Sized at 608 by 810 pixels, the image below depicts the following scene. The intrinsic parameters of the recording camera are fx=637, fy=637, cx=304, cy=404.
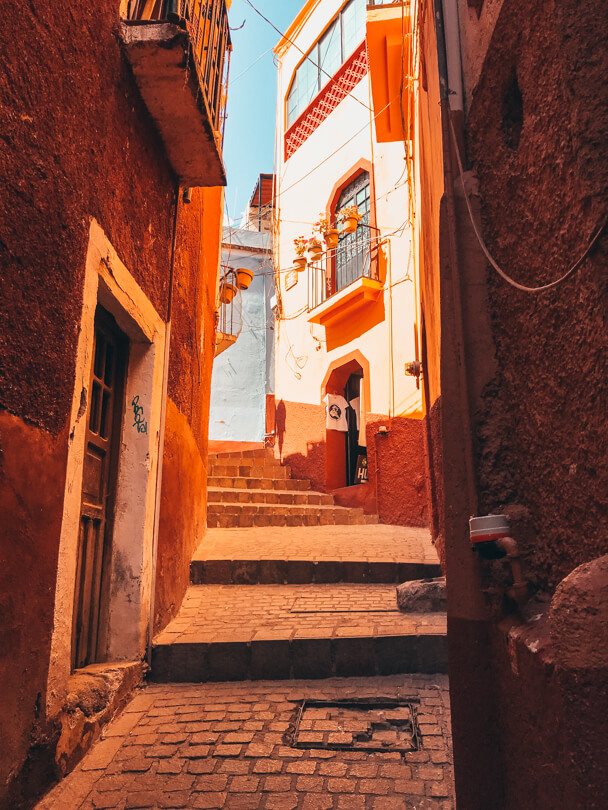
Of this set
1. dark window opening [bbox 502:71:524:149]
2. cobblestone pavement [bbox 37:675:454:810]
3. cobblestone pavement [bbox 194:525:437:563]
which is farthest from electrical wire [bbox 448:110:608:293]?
cobblestone pavement [bbox 194:525:437:563]

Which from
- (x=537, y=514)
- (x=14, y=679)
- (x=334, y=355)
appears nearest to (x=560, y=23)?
(x=537, y=514)

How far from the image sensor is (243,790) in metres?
2.50

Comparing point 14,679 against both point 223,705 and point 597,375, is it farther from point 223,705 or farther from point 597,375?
point 597,375

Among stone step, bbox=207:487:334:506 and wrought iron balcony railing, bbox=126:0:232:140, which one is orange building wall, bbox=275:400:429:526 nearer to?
stone step, bbox=207:487:334:506

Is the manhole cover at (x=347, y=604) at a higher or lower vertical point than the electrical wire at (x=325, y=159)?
lower

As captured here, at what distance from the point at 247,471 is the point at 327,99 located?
26.0ft

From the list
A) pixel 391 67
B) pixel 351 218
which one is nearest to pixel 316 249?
pixel 351 218

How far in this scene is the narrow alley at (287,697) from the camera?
8.23ft

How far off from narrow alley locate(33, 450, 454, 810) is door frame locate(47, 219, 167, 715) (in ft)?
1.22

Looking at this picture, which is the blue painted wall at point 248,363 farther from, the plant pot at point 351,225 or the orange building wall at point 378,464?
the plant pot at point 351,225

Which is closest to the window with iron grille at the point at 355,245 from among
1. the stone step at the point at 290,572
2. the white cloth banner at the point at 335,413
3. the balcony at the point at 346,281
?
the balcony at the point at 346,281

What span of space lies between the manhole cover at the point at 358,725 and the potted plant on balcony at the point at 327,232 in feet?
31.8

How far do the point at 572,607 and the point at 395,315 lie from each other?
915cm

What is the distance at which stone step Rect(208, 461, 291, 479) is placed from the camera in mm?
10992
